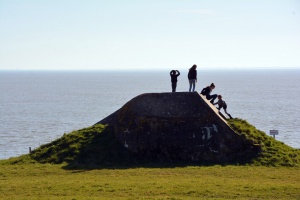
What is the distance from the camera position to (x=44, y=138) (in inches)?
2263

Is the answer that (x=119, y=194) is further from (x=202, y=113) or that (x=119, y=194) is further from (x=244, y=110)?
(x=244, y=110)

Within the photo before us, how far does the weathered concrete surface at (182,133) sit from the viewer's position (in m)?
26.8

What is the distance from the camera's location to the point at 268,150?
27.3m

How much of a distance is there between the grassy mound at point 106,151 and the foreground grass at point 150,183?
1138 millimetres

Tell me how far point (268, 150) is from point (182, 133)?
4.68 metres

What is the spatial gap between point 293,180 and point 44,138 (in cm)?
3965

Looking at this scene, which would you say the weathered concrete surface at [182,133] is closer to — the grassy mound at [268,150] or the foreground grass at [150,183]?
the grassy mound at [268,150]

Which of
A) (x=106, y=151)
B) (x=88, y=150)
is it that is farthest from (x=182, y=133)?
(x=88, y=150)

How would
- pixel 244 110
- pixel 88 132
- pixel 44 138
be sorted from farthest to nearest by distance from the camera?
pixel 244 110 → pixel 44 138 → pixel 88 132

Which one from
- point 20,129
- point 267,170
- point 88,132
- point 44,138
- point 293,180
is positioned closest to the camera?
point 293,180

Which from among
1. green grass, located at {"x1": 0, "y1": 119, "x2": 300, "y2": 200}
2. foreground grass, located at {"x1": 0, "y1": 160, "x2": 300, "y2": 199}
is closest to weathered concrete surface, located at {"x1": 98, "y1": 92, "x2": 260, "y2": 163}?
green grass, located at {"x1": 0, "y1": 119, "x2": 300, "y2": 200}

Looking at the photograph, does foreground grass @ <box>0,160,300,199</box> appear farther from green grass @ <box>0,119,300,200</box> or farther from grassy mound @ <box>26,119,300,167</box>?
grassy mound @ <box>26,119,300,167</box>

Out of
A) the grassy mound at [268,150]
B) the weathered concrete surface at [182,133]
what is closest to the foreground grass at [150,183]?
the grassy mound at [268,150]

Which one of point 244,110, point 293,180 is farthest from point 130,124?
point 244,110
